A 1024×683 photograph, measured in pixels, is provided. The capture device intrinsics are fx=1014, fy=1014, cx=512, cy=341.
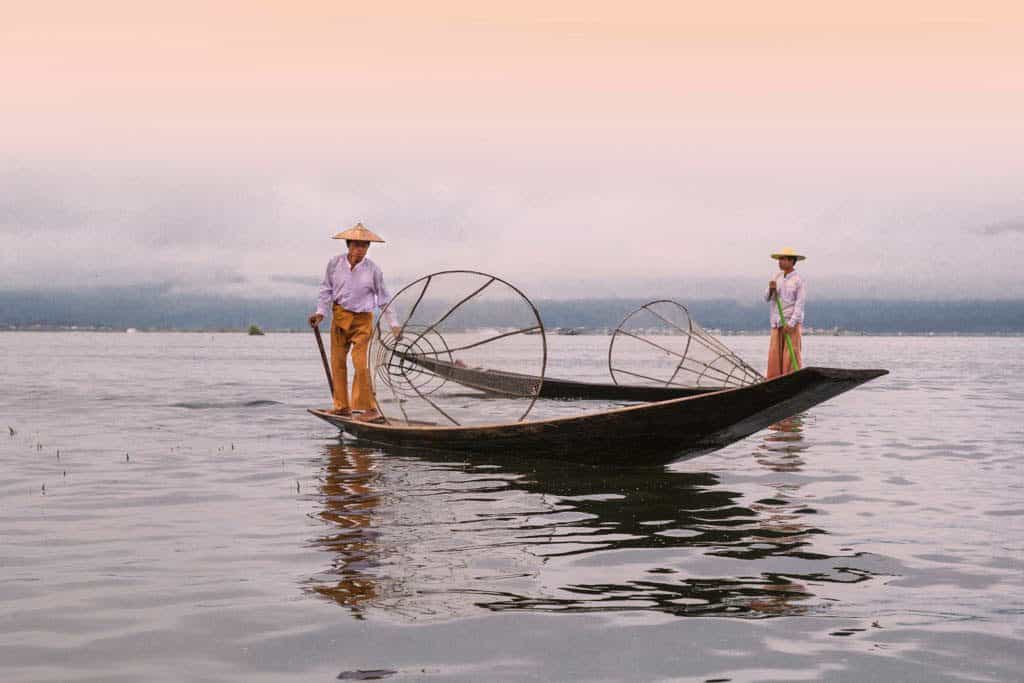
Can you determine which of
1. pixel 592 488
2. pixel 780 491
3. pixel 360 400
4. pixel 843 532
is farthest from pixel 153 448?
pixel 843 532

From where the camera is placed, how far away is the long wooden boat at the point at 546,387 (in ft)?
39.5

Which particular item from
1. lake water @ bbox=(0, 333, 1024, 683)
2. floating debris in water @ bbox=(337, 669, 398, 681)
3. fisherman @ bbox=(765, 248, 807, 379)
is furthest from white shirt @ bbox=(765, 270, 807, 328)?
floating debris in water @ bbox=(337, 669, 398, 681)

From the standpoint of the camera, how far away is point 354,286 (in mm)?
10445

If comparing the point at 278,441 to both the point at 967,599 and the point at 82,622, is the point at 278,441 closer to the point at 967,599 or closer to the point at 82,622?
the point at 82,622

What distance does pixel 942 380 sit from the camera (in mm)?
26547

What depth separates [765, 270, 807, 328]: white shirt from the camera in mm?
14391

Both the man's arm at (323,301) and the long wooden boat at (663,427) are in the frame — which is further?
the man's arm at (323,301)

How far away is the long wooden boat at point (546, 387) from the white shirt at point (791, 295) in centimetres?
171

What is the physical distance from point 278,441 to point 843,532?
268 inches

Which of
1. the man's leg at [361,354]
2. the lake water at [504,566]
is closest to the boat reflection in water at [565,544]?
the lake water at [504,566]

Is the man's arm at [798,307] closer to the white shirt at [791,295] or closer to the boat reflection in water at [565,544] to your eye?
the white shirt at [791,295]

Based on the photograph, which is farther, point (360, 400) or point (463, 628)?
point (360, 400)

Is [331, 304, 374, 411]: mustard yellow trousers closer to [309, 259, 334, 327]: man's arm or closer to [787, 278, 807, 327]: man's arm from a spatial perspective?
[309, 259, 334, 327]: man's arm

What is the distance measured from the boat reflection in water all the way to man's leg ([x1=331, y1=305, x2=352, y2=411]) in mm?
2145
